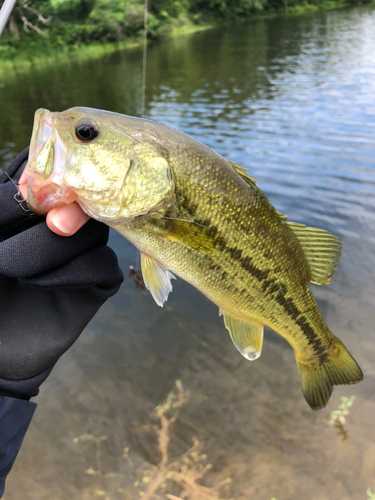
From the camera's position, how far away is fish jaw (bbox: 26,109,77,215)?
1.50 meters

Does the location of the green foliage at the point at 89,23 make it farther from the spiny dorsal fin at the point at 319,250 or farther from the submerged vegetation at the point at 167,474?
the spiny dorsal fin at the point at 319,250

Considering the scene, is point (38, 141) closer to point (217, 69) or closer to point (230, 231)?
point (230, 231)

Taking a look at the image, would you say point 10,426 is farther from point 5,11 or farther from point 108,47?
point 108,47

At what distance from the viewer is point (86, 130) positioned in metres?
1.67

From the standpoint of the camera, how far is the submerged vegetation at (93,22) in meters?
31.2

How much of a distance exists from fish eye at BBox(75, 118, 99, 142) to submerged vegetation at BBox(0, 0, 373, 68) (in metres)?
30.5

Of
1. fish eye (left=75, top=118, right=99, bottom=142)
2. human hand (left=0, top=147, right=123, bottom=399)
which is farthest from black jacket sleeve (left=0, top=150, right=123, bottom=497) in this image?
fish eye (left=75, top=118, right=99, bottom=142)

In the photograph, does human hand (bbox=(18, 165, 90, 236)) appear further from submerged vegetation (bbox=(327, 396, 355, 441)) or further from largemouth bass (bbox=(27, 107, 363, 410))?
submerged vegetation (bbox=(327, 396, 355, 441))

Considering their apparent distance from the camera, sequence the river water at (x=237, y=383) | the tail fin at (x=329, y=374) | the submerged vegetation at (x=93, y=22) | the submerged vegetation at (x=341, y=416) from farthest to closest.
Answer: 1. the submerged vegetation at (x=93, y=22)
2. the submerged vegetation at (x=341, y=416)
3. the river water at (x=237, y=383)
4. the tail fin at (x=329, y=374)

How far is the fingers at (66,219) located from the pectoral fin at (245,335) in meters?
1.04

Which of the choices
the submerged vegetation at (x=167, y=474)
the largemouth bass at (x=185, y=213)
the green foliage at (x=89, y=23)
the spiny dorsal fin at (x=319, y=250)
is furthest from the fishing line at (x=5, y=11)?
the green foliage at (x=89, y=23)

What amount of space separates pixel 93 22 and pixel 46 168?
4382 cm

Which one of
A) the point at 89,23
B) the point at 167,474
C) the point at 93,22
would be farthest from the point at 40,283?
the point at 93,22

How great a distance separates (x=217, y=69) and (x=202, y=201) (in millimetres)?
22419
